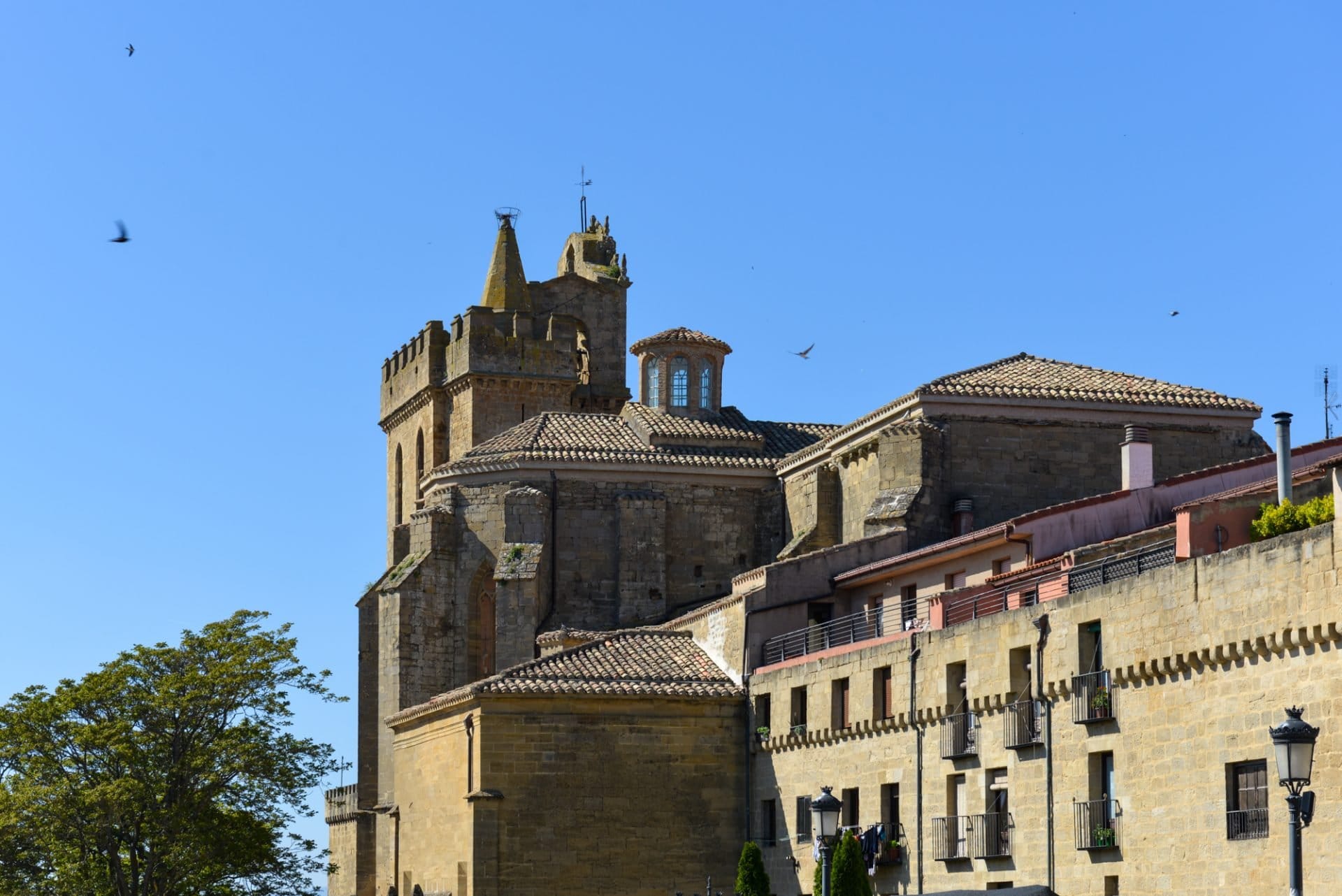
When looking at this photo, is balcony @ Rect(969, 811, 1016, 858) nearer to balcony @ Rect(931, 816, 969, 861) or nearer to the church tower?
balcony @ Rect(931, 816, 969, 861)

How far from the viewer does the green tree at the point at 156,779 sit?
56.4 m

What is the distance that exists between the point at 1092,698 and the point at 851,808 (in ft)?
32.6

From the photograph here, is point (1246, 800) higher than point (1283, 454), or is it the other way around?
point (1283, 454)

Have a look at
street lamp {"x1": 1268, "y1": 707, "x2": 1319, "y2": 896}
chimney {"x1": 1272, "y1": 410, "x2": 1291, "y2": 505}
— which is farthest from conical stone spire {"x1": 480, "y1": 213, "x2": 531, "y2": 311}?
street lamp {"x1": 1268, "y1": 707, "x2": 1319, "y2": 896}

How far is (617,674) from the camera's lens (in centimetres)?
5028

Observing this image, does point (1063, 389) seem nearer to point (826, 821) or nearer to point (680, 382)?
point (680, 382)

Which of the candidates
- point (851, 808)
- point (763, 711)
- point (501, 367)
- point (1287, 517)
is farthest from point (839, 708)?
point (501, 367)

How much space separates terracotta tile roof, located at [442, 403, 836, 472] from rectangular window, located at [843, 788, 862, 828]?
1764cm

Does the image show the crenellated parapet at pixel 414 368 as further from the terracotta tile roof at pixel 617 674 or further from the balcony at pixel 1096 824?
the balcony at pixel 1096 824

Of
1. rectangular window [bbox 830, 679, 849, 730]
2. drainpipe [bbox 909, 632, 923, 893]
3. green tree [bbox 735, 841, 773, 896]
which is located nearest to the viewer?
drainpipe [bbox 909, 632, 923, 893]

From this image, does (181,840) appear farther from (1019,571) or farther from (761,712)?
(1019,571)

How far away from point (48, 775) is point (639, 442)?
17517 mm

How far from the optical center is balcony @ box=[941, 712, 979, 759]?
41.3 m

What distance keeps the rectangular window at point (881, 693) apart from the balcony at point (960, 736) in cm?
255
